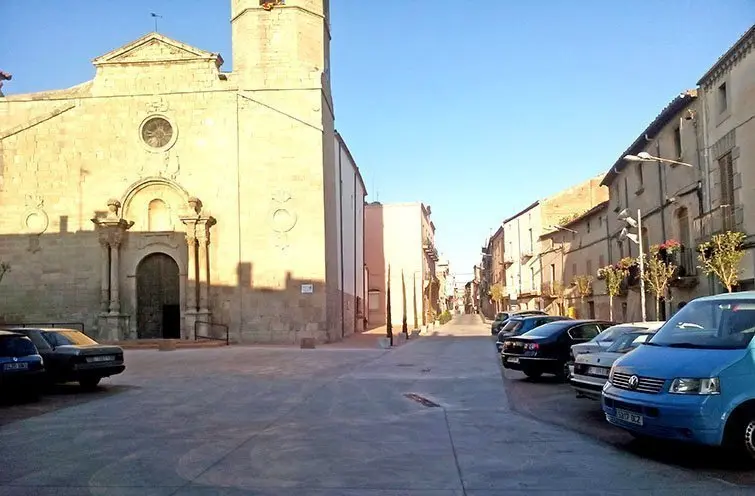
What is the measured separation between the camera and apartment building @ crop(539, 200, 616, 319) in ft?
132

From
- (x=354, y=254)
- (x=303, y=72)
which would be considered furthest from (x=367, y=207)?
(x=303, y=72)

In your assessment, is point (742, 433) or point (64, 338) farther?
point (64, 338)

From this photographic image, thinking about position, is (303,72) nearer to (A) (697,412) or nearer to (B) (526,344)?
(B) (526,344)

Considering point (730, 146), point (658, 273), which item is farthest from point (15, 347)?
point (658, 273)

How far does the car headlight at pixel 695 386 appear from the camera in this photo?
280 inches

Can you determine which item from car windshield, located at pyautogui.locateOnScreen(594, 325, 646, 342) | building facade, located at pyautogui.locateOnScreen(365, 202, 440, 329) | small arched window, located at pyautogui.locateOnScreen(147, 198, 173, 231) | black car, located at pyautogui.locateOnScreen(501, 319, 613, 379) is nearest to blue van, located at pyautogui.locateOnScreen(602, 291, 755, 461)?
car windshield, located at pyautogui.locateOnScreen(594, 325, 646, 342)

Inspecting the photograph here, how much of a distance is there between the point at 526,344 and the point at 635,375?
28.5ft

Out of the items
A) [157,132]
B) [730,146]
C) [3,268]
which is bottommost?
[3,268]

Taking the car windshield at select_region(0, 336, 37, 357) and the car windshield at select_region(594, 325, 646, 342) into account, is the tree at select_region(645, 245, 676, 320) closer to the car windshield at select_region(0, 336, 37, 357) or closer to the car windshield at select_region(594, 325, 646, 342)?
the car windshield at select_region(594, 325, 646, 342)

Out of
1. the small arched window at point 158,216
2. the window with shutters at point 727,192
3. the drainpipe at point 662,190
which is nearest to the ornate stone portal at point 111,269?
the small arched window at point 158,216

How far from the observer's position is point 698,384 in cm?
720

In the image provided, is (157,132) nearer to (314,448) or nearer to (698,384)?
(314,448)

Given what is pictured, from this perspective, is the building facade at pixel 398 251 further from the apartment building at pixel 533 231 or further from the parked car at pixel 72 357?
the parked car at pixel 72 357

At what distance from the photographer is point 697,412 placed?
23.1 ft
